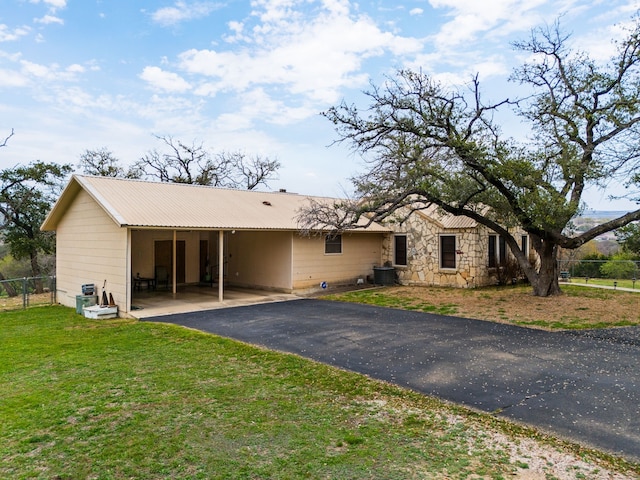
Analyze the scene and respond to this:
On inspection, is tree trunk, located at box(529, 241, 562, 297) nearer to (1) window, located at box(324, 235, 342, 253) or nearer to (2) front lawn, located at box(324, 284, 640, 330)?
(2) front lawn, located at box(324, 284, 640, 330)

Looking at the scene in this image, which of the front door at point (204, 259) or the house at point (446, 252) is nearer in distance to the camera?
the house at point (446, 252)

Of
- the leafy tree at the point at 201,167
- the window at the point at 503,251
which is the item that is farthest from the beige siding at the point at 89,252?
the leafy tree at the point at 201,167

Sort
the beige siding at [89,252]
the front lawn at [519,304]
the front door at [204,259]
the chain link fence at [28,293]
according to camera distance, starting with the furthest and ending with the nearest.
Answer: the front door at [204,259], the chain link fence at [28,293], the beige siding at [89,252], the front lawn at [519,304]

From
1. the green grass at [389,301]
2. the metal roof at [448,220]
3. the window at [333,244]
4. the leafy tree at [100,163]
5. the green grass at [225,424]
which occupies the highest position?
the leafy tree at [100,163]

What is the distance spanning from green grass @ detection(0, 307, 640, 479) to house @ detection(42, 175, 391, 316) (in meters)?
5.25

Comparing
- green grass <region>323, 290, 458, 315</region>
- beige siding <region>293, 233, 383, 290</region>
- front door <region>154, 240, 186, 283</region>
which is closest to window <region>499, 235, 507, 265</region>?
beige siding <region>293, 233, 383, 290</region>

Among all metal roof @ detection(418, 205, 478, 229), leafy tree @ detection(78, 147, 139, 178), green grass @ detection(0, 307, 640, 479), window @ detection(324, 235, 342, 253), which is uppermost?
leafy tree @ detection(78, 147, 139, 178)

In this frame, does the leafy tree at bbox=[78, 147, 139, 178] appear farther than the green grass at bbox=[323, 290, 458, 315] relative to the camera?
Yes

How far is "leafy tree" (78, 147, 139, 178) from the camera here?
25953 mm

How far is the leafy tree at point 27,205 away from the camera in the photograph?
19516mm

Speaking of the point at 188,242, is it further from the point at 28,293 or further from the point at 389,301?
the point at 389,301

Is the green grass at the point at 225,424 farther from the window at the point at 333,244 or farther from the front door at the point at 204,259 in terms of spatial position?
the front door at the point at 204,259

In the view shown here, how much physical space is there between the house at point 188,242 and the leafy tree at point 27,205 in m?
5.44

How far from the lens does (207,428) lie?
423 centimetres
